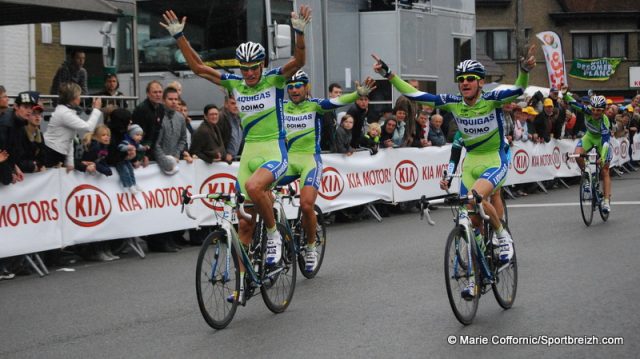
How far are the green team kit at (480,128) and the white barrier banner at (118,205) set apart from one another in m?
4.93

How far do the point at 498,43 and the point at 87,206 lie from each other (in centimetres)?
5081

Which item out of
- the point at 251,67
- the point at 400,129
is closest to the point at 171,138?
the point at 251,67

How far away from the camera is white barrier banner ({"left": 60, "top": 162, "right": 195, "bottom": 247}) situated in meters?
12.6

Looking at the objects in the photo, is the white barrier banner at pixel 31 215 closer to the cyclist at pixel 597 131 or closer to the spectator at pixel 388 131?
the spectator at pixel 388 131

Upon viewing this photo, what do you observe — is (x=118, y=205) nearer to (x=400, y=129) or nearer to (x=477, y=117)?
(x=477, y=117)

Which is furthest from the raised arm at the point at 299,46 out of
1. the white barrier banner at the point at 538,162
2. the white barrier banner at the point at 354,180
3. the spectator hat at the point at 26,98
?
the white barrier banner at the point at 538,162

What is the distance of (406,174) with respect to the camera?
1866 centimetres

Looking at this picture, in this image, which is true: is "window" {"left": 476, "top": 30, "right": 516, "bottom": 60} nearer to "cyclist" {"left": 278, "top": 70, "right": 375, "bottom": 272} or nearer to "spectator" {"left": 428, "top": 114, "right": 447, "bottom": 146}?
"spectator" {"left": 428, "top": 114, "right": 447, "bottom": 146}

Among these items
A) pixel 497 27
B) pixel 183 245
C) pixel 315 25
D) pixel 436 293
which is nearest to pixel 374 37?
pixel 315 25

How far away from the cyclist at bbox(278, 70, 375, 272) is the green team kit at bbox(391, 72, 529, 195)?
159 cm

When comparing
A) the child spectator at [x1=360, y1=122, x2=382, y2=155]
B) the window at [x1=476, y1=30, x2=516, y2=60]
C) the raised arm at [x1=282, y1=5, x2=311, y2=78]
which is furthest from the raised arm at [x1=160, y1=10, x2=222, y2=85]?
the window at [x1=476, y1=30, x2=516, y2=60]

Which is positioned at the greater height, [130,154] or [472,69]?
[472,69]

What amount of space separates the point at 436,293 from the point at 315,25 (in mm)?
10442

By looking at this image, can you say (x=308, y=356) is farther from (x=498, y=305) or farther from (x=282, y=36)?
(x=282, y=36)
